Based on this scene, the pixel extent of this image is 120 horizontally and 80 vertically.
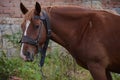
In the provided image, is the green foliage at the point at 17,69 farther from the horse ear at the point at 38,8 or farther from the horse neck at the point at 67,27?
the horse ear at the point at 38,8

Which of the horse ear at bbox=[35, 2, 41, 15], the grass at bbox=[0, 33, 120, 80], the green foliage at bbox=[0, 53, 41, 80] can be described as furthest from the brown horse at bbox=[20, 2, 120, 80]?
the green foliage at bbox=[0, 53, 41, 80]

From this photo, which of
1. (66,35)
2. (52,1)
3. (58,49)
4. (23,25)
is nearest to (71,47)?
(66,35)

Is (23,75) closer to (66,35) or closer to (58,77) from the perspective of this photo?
(58,77)

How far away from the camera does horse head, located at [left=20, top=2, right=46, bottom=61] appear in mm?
5391

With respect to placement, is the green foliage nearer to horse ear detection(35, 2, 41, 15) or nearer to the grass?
the grass

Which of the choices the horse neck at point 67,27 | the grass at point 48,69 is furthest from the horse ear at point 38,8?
the grass at point 48,69

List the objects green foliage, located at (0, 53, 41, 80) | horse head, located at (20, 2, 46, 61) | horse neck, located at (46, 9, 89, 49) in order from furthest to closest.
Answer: green foliage, located at (0, 53, 41, 80), horse neck, located at (46, 9, 89, 49), horse head, located at (20, 2, 46, 61)

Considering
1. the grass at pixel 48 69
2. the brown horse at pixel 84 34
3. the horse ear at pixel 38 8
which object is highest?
the horse ear at pixel 38 8

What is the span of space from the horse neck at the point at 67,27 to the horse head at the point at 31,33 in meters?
0.25

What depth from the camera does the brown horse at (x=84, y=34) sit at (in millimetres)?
5438

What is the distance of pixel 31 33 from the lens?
5.42m

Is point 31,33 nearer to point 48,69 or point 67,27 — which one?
point 67,27

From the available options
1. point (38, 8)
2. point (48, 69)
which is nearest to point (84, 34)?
point (38, 8)

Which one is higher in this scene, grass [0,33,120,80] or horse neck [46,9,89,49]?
horse neck [46,9,89,49]
